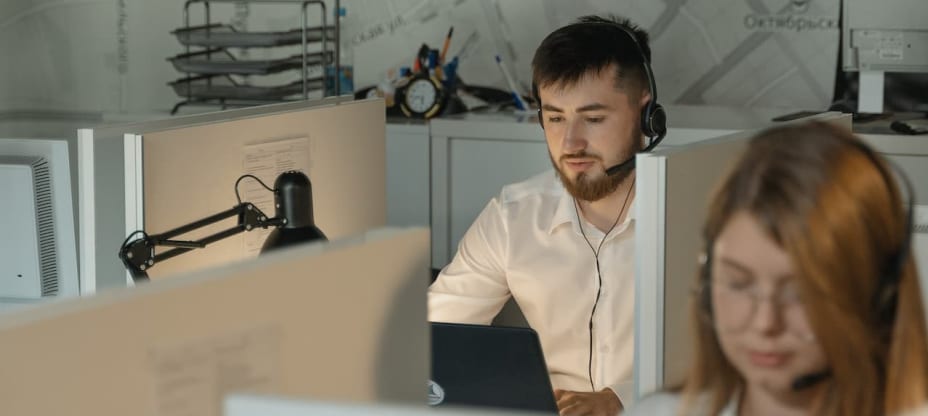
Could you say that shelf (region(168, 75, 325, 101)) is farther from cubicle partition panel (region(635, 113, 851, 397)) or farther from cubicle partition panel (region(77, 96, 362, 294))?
cubicle partition panel (region(635, 113, 851, 397))

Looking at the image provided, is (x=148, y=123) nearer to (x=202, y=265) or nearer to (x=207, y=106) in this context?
(x=202, y=265)

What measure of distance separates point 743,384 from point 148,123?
0.99 m

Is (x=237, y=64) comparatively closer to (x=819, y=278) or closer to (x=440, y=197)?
(x=440, y=197)

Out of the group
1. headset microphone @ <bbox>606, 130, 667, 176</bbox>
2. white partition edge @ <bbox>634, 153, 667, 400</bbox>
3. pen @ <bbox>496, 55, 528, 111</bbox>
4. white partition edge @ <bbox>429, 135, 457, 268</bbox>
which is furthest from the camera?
pen @ <bbox>496, 55, 528, 111</bbox>

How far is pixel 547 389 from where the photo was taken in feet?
5.04

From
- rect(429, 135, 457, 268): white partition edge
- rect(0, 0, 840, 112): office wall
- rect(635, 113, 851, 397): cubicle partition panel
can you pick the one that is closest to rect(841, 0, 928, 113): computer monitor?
rect(0, 0, 840, 112): office wall

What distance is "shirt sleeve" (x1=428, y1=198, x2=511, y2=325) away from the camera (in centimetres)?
219

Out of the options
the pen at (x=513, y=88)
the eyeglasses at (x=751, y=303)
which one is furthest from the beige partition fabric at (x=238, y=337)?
the pen at (x=513, y=88)

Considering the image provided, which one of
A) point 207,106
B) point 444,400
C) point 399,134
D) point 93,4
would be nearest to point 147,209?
point 444,400

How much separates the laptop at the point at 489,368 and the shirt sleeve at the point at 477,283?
650mm

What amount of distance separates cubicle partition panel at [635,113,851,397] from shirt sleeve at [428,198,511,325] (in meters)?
0.75

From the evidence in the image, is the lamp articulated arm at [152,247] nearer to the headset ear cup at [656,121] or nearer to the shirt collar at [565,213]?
the shirt collar at [565,213]

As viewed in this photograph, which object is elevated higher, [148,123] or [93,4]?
[93,4]

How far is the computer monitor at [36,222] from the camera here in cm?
211
